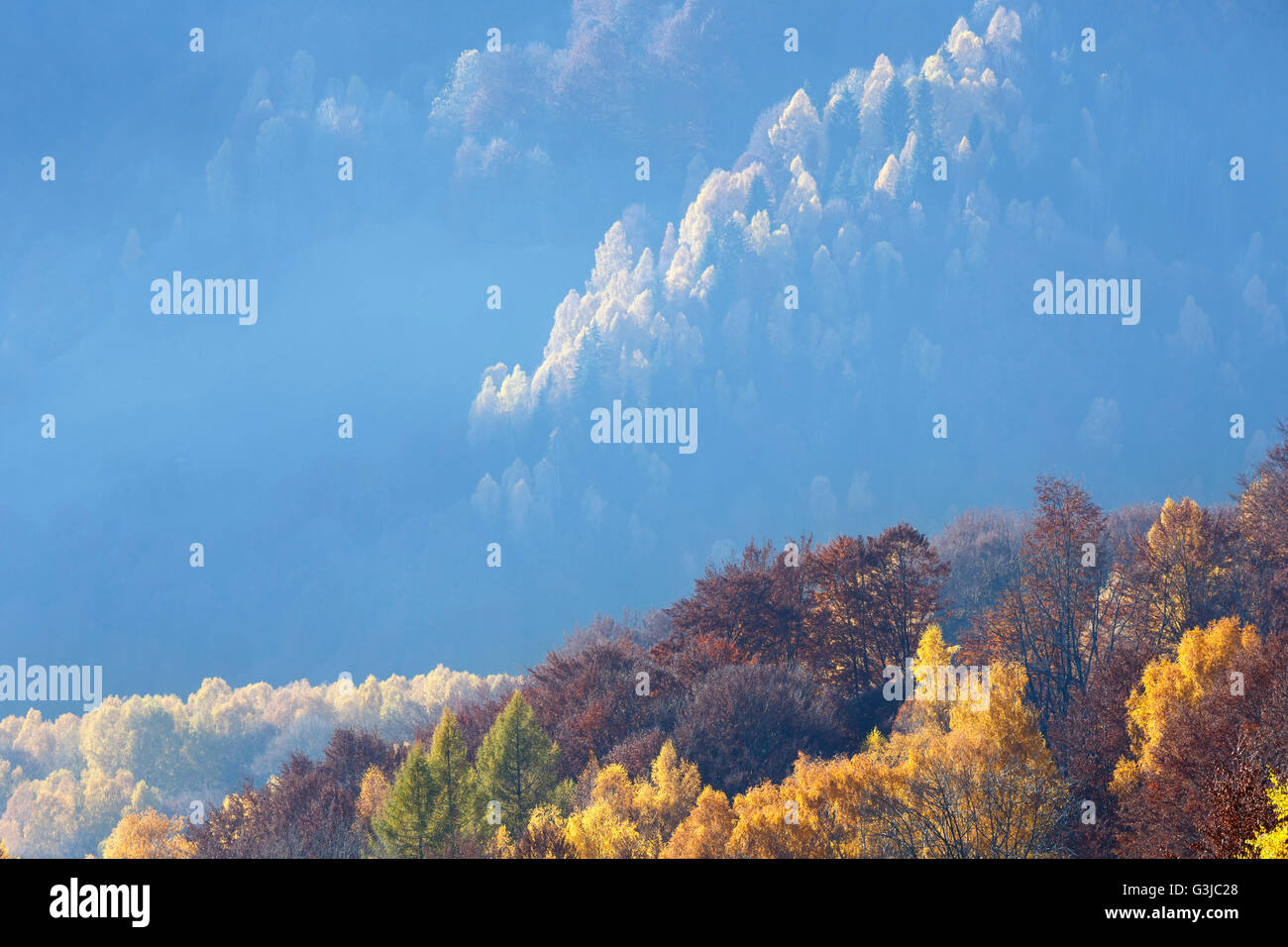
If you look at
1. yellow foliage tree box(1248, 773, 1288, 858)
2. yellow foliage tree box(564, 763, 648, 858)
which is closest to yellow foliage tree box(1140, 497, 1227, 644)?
yellow foliage tree box(564, 763, 648, 858)

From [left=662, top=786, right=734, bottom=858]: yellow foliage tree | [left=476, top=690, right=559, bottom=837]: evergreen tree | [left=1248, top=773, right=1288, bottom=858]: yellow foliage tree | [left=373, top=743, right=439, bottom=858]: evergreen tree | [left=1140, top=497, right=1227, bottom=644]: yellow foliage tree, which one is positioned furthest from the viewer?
[left=476, top=690, right=559, bottom=837]: evergreen tree

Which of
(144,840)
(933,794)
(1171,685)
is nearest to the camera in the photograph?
(933,794)

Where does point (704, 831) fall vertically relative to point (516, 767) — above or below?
below

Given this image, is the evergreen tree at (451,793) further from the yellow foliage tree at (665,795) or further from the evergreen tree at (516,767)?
the yellow foliage tree at (665,795)

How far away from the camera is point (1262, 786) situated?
109 ft

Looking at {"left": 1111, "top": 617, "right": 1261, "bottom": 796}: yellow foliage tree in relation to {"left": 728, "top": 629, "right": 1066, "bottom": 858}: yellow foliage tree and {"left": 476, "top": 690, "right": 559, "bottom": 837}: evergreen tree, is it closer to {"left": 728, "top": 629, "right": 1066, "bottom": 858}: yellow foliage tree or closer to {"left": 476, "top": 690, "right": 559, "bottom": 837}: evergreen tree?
{"left": 728, "top": 629, "right": 1066, "bottom": 858}: yellow foliage tree

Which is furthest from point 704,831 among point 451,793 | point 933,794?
point 451,793

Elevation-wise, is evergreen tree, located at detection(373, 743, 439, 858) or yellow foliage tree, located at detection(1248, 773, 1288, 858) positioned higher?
yellow foliage tree, located at detection(1248, 773, 1288, 858)

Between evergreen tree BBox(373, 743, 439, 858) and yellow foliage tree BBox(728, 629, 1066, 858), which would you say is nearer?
yellow foliage tree BBox(728, 629, 1066, 858)

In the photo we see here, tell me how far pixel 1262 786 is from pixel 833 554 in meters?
44.7

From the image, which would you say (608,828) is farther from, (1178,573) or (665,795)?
(1178,573)

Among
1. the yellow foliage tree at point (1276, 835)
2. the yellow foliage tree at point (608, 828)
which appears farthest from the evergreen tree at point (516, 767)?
the yellow foliage tree at point (1276, 835)
